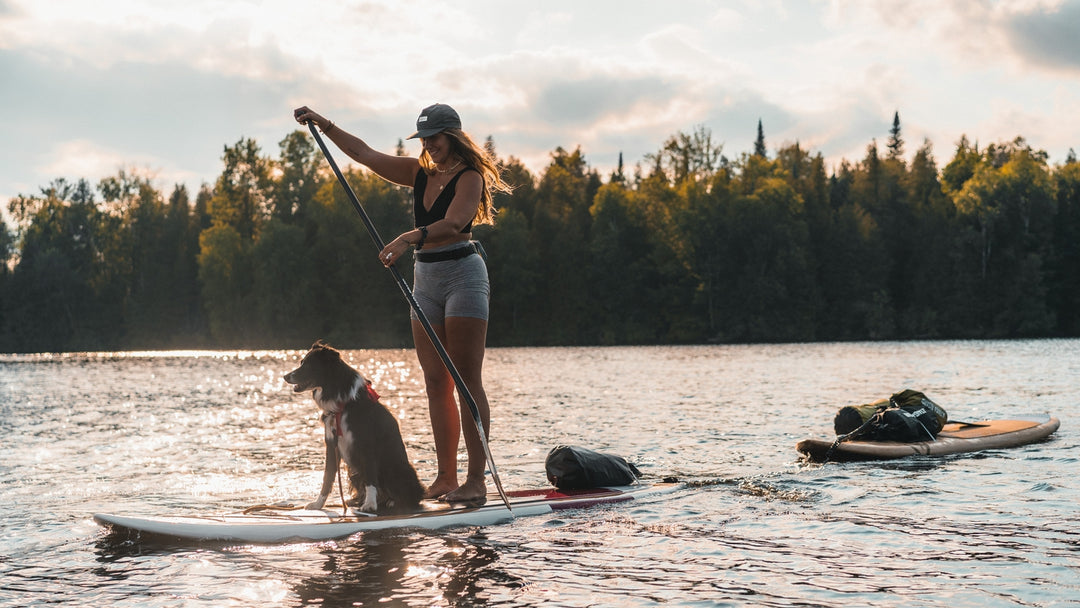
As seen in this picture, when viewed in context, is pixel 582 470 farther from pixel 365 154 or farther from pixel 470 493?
pixel 365 154

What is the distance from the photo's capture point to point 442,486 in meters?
7.85

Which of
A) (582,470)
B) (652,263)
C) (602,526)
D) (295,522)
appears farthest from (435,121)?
(652,263)

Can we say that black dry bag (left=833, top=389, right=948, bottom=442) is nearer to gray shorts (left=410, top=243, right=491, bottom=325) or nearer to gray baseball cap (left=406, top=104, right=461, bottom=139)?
gray shorts (left=410, top=243, right=491, bottom=325)

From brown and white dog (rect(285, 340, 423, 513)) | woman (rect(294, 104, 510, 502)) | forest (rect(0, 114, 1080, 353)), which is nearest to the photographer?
brown and white dog (rect(285, 340, 423, 513))

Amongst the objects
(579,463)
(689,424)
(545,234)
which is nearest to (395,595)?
(579,463)

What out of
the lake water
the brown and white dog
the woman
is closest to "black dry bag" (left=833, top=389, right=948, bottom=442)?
the lake water

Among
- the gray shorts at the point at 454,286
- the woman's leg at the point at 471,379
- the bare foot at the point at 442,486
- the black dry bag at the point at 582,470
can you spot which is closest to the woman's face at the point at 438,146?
the gray shorts at the point at 454,286

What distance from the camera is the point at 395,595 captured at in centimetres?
551

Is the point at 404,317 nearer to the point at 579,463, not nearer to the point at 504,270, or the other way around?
the point at 504,270

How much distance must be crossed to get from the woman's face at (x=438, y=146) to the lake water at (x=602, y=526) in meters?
2.89

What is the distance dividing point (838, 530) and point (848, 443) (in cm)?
448

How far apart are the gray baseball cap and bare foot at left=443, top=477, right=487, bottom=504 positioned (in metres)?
2.89

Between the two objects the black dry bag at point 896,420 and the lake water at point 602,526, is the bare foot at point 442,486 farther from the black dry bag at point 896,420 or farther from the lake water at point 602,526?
the black dry bag at point 896,420

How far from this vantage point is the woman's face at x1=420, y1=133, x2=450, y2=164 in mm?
7184
